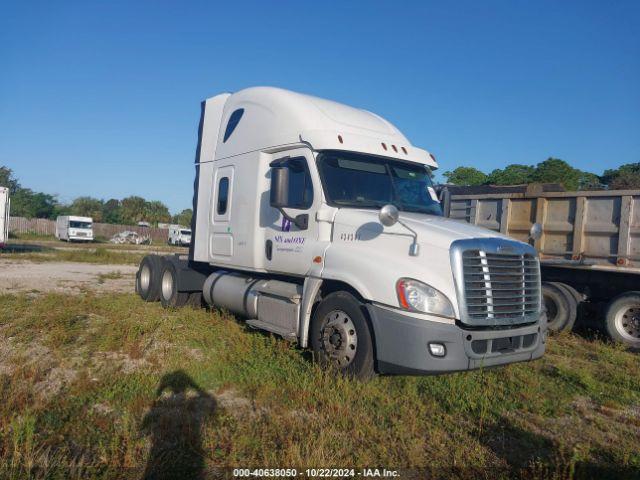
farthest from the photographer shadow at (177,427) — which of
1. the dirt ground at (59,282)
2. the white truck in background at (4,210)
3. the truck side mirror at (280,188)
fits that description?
the white truck in background at (4,210)

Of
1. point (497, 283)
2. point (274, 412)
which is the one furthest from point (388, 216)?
point (274, 412)

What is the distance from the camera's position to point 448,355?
475 centimetres

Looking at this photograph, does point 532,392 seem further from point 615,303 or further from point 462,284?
point 615,303

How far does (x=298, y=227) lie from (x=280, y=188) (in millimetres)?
616

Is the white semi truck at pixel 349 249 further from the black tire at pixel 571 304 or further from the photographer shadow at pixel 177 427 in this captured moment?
the black tire at pixel 571 304

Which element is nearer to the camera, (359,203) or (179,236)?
(359,203)

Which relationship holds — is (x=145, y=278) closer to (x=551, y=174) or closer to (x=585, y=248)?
(x=585, y=248)

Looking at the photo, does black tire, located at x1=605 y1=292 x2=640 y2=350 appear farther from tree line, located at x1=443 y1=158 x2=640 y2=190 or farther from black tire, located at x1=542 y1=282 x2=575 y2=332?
tree line, located at x1=443 y1=158 x2=640 y2=190

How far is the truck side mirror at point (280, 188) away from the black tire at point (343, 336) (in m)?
1.24

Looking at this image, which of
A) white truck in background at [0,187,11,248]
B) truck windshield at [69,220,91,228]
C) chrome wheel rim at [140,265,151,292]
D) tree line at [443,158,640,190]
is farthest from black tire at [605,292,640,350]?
truck windshield at [69,220,91,228]

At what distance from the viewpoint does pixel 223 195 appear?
8.15 meters

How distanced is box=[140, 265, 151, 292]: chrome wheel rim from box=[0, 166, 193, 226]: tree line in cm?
5769

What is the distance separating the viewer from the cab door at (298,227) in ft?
20.0

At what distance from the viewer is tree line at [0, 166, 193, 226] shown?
210 ft
